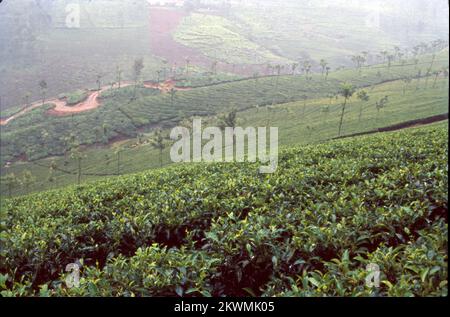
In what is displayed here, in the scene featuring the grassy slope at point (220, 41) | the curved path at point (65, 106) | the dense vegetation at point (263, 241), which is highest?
the dense vegetation at point (263, 241)

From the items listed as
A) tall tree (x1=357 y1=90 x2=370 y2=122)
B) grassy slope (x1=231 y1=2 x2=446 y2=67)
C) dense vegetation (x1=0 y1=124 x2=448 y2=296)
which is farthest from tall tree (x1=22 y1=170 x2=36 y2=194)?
grassy slope (x1=231 y1=2 x2=446 y2=67)

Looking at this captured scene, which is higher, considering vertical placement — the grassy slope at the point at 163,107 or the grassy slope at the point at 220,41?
the grassy slope at the point at 220,41

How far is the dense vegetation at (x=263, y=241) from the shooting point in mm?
4719

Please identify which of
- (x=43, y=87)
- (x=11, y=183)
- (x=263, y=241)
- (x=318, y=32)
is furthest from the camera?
(x=318, y=32)

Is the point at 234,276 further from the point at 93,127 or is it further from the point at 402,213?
the point at 93,127

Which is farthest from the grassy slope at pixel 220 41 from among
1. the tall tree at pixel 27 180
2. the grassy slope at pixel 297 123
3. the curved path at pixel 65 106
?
the tall tree at pixel 27 180

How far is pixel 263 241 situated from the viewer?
5.70 m

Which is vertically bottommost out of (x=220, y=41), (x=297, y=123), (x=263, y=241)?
(x=297, y=123)

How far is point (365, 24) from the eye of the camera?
19425 centimetres

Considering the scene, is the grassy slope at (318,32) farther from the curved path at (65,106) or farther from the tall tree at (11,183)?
the tall tree at (11,183)

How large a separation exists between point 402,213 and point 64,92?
100.0 m

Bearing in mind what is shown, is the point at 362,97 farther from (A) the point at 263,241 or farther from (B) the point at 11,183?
(A) the point at 263,241

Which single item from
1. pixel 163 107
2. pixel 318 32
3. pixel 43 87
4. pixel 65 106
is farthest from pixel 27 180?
pixel 318 32
